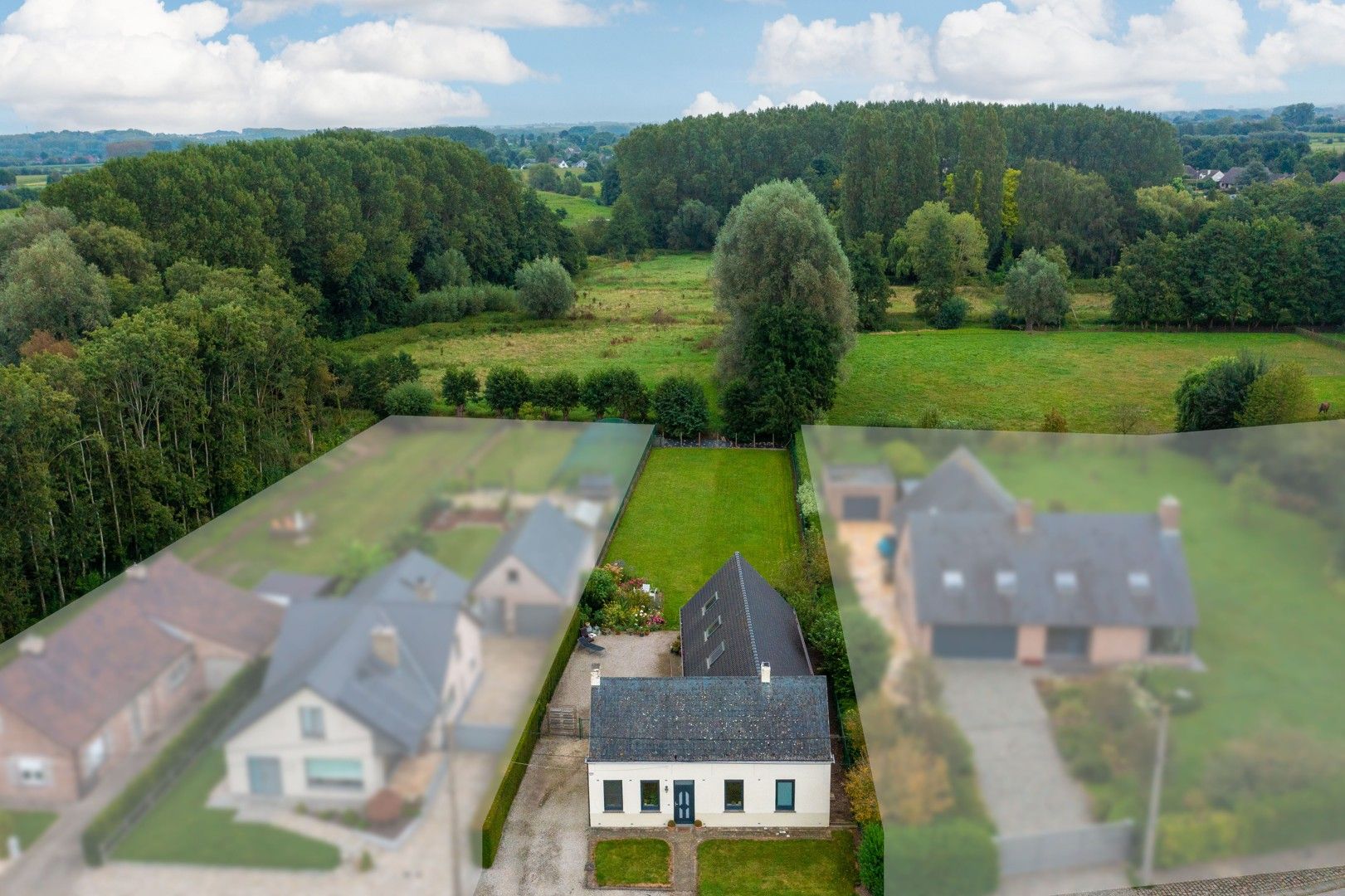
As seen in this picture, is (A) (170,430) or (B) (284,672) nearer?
(B) (284,672)

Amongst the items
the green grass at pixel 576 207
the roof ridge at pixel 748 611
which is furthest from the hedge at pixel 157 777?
the green grass at pixel 576 207

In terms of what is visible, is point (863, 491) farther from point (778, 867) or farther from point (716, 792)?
point (716, 792)

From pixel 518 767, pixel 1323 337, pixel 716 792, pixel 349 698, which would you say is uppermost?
pixel 349 698

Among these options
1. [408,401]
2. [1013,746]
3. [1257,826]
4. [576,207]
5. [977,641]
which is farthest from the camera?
[576,207]

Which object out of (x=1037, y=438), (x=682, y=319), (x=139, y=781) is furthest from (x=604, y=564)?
(x=682, y=319)

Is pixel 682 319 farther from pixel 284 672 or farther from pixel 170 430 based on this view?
pixel 284 672

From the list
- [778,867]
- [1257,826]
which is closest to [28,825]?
[1257,826]

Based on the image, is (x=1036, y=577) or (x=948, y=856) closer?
(x=1036, y=577)

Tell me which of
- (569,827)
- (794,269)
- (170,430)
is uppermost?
(794,269)
